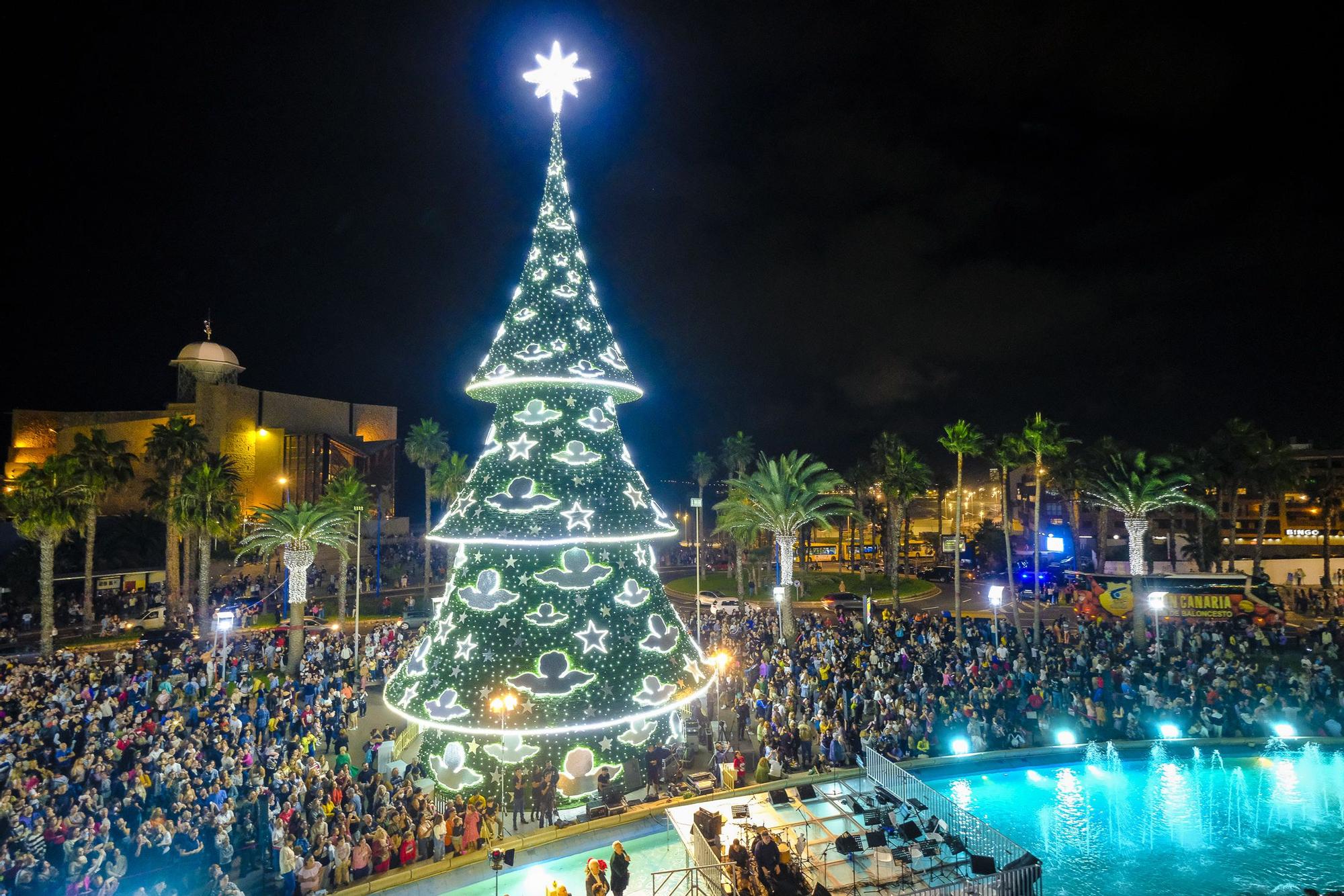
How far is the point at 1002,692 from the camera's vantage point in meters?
21.8

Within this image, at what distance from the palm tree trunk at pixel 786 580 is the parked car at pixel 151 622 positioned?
3294cm

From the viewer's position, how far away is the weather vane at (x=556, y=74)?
15.7 metres

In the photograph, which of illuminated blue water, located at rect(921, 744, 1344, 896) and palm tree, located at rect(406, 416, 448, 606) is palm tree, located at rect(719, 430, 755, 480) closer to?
palm tree, located at rect(406, 416, 448, 606)

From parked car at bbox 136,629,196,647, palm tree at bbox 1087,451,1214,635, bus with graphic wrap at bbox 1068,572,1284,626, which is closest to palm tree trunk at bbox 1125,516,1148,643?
palm tree at bbox 1087,451,1214,635

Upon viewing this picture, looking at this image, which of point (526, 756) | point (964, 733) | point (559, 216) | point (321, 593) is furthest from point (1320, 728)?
point (321, 593)

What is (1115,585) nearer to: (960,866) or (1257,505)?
(960,866)

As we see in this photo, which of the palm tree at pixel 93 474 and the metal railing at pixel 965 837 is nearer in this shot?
the metal railing at pixel 965 837

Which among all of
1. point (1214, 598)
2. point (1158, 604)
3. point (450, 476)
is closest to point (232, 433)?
point (450, 476)

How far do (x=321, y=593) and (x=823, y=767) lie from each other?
154ft

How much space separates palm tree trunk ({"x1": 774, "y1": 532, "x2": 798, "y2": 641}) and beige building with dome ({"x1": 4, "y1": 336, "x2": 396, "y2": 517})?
47764 millimetres

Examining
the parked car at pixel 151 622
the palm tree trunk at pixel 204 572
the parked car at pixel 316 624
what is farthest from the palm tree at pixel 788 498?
the parked car at pixel 151 622

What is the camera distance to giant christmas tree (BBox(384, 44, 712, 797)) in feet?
47.5

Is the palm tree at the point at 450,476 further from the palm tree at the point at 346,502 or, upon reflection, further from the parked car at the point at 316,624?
the parked car at the point at 316,624

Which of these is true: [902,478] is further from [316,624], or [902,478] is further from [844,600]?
[316,624]
